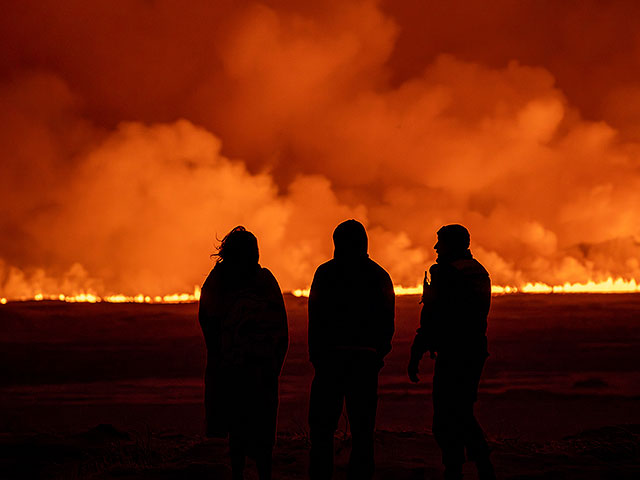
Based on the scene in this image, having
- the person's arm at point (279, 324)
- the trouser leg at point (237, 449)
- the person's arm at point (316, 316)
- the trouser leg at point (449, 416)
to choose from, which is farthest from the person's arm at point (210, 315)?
the trouser leg at point (449, 416)

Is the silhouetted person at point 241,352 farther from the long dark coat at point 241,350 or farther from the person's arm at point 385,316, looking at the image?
the person's arm at point 385,316

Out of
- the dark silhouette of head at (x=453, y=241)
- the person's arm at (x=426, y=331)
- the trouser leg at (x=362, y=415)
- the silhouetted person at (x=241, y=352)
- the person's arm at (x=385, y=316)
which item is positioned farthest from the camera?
the dark silhouette of head at (x=453, y=241)

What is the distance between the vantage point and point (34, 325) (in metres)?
51.7

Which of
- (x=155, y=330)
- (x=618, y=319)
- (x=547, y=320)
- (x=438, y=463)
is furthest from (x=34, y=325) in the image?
(x=438, y=463)

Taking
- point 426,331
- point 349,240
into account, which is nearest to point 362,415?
point 426,331

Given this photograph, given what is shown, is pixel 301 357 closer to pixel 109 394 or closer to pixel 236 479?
pixel 109 394

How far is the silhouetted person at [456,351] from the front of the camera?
21.2ft

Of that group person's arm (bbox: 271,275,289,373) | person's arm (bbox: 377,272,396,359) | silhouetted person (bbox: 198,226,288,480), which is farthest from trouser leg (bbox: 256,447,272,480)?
person's arm (bbox: 377,272,396,359)

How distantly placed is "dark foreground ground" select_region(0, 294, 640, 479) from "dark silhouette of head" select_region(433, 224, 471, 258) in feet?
7.73

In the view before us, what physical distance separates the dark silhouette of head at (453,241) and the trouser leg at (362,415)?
1.21 meters

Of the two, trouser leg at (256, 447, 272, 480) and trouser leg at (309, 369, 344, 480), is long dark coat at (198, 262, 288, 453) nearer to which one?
trouser leg at (256, 447, 272, 480)

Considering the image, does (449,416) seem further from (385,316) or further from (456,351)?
(385,316)

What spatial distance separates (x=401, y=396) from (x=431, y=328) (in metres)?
16.3

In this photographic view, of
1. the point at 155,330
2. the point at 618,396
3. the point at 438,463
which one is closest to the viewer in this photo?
the point at 438,463
